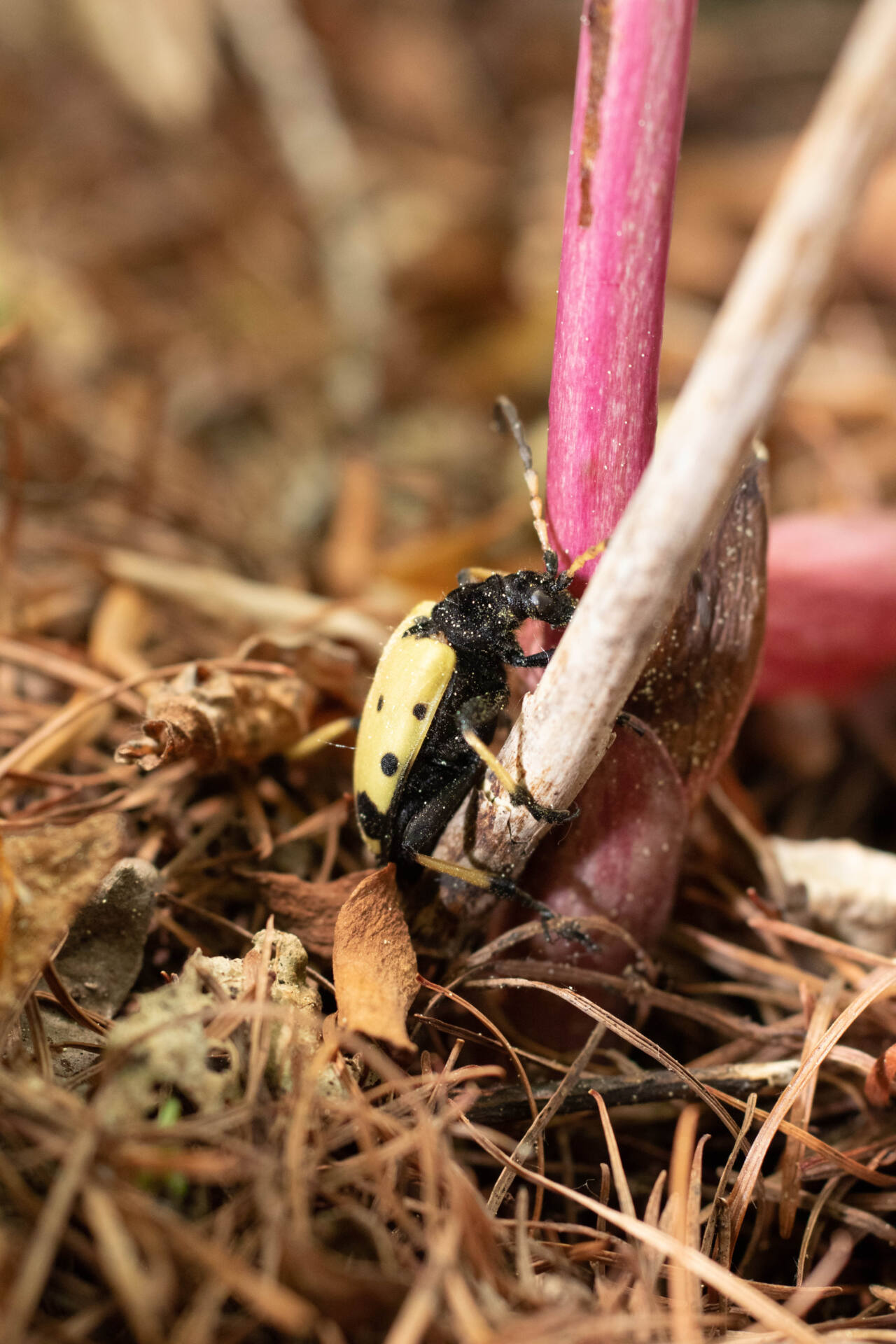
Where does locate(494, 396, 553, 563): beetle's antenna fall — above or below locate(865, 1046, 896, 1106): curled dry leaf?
above

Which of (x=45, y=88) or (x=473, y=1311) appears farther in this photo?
(x=45, y=88)

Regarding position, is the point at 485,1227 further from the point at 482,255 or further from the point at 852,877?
the point at 482,255

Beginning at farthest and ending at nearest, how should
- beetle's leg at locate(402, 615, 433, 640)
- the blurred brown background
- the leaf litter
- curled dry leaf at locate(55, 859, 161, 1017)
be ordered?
the blurred brown background < beetle's leg at locate(402, 615, 433, 640) < curled dry leaf at locate(55, 859, 161, 1017) < the leaf litter

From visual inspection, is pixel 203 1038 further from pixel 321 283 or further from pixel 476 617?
pixel 321 283

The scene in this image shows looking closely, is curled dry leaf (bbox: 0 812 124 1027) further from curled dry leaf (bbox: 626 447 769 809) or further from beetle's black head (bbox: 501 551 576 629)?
curled dry leaf (bbox: 626 447 769 809)

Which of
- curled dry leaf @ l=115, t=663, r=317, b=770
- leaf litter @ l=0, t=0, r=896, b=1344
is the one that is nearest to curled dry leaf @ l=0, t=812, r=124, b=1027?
leaf litter @ l=0, t=0, r=896, b=1344

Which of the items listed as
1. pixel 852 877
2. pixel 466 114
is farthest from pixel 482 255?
pixel 852 877

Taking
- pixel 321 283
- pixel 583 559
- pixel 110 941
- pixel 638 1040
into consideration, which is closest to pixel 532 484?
pixel 583 559
